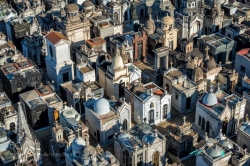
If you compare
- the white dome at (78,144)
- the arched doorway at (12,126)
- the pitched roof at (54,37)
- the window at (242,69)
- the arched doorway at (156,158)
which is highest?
the pitched roof at (54,37)

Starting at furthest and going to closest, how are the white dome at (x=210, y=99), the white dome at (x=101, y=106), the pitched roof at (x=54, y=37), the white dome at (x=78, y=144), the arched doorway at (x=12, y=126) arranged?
the pitched roof at (x=54, y=37) → the arched doorway at (x=12, y=126) → the white dome at (x=210, y=99) → the white dome at (x=101, y=106) → the white dome at (x=78, y=144)

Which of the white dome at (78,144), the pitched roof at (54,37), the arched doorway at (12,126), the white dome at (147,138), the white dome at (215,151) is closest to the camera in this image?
the white dome at (215,151)

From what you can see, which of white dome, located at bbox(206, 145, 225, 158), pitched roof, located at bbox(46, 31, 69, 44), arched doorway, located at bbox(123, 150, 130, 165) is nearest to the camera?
white dome, located at bbox(206, 145, 225, 158)

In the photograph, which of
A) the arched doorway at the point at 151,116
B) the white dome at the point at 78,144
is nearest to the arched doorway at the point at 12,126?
the white dome at the point at 78,144

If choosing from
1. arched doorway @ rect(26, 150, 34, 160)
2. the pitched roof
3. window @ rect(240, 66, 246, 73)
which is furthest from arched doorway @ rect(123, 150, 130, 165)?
window @ rect(240, 66, 246, 73)

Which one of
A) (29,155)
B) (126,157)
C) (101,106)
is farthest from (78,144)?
(101,106)

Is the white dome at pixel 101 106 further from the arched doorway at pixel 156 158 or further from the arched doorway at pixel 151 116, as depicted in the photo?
the arched doorway at pixel 156 158

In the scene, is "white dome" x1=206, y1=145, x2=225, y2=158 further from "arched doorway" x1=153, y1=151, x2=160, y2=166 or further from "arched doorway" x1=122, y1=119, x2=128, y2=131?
"arched doorway" x1=122, y1=119, x2=128, y2=131

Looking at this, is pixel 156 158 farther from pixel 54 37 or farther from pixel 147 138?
pixel 54 37
